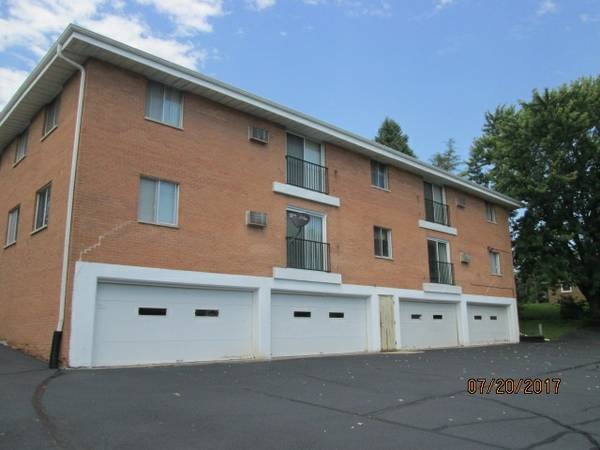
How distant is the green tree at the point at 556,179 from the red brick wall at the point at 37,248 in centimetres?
2222

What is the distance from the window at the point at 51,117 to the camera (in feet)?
45.9

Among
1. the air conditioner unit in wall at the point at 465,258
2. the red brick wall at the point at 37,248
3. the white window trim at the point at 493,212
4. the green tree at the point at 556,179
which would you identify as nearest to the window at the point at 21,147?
the red brick wall at the point at 37,248

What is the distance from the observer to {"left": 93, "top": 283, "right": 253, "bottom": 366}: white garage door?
1162 centimetres

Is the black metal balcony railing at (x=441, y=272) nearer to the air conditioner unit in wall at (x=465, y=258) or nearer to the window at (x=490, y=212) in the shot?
the air conditioner unit in wall at (x=465, y=258)

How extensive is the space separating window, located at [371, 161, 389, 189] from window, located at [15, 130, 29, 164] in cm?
1175

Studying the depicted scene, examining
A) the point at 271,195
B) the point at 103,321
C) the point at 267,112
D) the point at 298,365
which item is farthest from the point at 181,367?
the point at 267,112

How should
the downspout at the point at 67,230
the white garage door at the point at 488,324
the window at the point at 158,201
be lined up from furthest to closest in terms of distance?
1. the white garage door at the point at 488,324
2. the window at the point at 158,201
3. the downspout at the point at 67,230

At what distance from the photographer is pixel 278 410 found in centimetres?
725

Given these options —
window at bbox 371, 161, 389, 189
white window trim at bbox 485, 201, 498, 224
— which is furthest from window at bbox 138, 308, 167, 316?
white window trim at bbox 485, 201, 498, 224

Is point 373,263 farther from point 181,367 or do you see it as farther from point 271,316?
point 181,367

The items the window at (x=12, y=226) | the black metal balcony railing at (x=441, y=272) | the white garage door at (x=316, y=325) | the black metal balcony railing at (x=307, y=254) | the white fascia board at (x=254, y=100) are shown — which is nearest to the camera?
the white fascia board at (x=254, y=100)

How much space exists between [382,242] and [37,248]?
37.4 feet

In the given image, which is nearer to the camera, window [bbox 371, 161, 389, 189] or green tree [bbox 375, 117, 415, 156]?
window [bbox 371, 161, 389, 189]

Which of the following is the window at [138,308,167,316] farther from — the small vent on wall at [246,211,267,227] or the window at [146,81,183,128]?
the window at [146,81,183,128]
